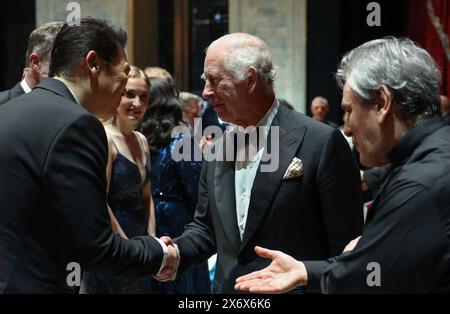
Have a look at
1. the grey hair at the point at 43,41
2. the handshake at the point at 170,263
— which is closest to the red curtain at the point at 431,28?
the grey hair at the point at 43,41

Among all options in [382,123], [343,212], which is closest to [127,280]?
[343,212]

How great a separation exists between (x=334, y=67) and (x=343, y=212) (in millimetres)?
5825

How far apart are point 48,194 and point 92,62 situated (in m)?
0.49

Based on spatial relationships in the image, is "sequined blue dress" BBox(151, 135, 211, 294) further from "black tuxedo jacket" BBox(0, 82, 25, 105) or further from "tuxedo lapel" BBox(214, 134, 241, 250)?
"tuxedo lapel" BBox(214, 134, 241, 250)

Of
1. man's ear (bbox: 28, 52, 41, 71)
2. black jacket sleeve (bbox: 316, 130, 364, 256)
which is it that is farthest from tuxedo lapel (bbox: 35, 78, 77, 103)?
man's ear (bbox: 28, 52, 41, 71)

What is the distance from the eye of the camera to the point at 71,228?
231 cm

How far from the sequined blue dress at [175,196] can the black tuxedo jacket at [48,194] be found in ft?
6.90

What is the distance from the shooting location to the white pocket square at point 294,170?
9.45 ft

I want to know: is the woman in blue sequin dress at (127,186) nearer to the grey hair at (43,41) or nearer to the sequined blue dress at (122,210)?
the sequined blue dress at (122,210)

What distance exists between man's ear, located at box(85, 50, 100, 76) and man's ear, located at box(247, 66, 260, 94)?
2.29 ft

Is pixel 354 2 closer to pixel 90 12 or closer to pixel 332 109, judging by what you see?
pixel 332 109

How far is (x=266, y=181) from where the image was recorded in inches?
114

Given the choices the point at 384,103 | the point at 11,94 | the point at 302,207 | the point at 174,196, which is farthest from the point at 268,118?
the point at 174,196

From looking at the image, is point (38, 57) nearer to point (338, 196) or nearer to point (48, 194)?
point (48, 194)
